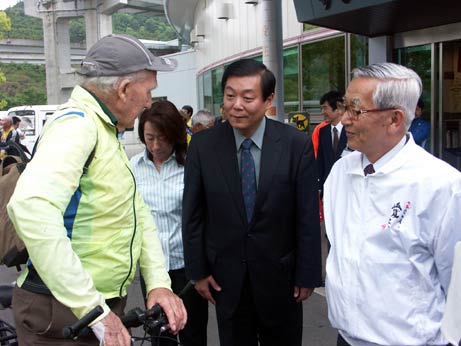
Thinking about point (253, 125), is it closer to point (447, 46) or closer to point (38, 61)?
point (447, 46)

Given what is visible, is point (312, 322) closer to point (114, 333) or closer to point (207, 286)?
point (207, 286)

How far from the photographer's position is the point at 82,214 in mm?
1855

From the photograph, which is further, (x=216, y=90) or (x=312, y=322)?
(x=216, y=90)

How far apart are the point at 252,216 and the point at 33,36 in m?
73.1

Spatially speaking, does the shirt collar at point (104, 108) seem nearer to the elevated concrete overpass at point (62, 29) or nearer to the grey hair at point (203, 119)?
the grey hair at point (203, 119)

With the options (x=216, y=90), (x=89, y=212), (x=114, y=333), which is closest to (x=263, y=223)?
(x=89, y=212)

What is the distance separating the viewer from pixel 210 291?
9.94ft

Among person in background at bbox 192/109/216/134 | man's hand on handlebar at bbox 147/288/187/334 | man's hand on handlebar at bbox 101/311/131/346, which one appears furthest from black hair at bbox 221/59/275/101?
person in background at bbox 192/109/216/134

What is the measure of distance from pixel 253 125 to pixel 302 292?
0.98m

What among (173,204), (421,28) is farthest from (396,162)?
(421,28)

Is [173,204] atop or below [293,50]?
below

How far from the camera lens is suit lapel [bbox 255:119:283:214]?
2.79 metres

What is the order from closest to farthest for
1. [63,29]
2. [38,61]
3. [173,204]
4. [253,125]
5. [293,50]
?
1. [253,125]
2. [173,204]
3. [293,50]
4. [63,29]
5. [38,61]

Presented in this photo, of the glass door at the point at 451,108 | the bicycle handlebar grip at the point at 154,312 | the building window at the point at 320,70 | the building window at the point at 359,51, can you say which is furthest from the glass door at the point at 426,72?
the bicycle handlebar grip at the point at 154,312
